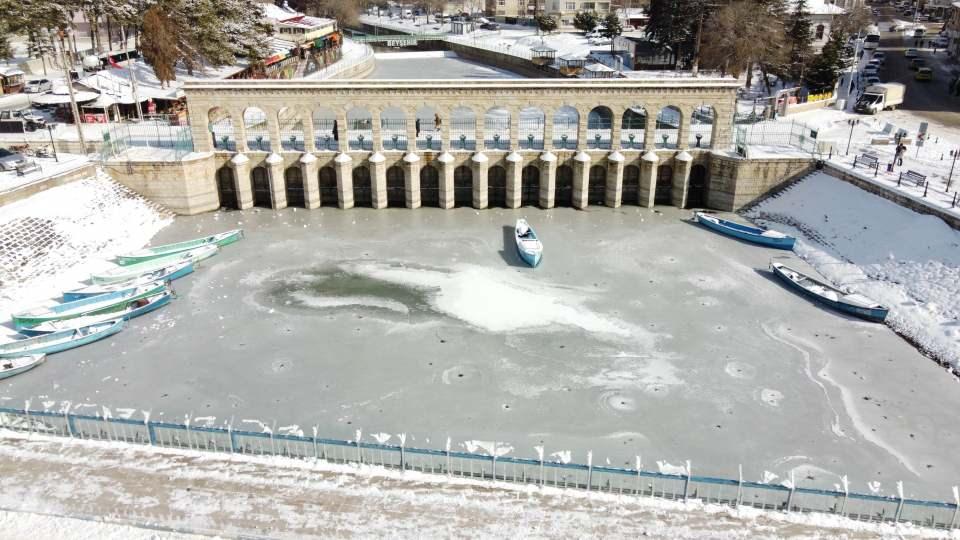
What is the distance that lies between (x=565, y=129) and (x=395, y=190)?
15.6 meters

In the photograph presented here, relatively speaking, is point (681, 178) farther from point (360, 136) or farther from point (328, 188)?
point (328, 188)

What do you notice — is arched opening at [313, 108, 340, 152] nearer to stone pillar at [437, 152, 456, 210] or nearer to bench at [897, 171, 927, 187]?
stone pillar at [437, 152, 456, 210]

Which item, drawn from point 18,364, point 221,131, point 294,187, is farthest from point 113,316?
point 221,131

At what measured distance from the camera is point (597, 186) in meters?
54.9

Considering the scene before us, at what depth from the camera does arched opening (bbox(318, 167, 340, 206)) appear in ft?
177

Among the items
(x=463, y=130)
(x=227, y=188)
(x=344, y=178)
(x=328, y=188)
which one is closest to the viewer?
(x=344, y=178)

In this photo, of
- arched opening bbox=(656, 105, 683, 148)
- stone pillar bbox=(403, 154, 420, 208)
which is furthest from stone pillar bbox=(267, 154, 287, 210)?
arched opening bbox=(656, 105, 683, 148)

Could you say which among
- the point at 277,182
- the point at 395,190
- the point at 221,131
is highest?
the point at 221,131

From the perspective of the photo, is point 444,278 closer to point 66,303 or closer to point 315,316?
point 315,316

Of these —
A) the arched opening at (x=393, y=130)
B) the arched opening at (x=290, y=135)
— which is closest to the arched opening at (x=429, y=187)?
the arched opening at (x=393, y=130)

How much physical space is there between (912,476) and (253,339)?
27370 millimetres

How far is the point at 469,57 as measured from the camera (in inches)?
4724

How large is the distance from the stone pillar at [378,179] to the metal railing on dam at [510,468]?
29.1 meters

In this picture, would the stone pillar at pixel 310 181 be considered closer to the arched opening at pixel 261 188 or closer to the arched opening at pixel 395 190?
the arched opening at pixel 261 188
